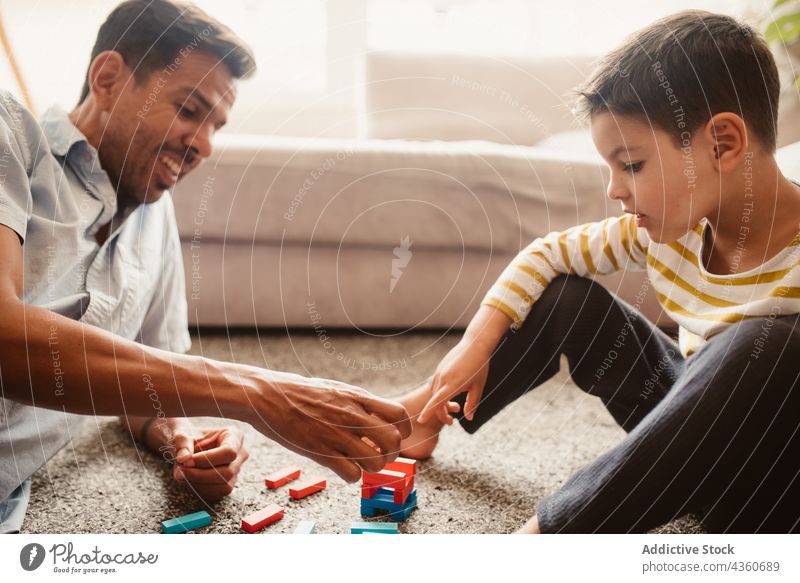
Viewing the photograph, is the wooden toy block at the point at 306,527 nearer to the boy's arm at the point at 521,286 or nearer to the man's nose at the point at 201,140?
the boy's arm at the point at 521,286

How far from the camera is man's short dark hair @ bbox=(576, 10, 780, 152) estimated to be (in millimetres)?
480

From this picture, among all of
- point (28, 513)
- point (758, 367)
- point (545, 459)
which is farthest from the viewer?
point (545, 459)

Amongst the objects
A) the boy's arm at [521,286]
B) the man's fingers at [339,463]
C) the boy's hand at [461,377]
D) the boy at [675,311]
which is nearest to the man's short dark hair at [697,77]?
the boy at [675,311]

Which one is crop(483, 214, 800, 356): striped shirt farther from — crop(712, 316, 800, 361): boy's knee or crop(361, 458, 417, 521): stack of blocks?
crop(361, 458, 417, 521): stack of blocks

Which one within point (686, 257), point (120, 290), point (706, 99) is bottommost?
point (120, 290)

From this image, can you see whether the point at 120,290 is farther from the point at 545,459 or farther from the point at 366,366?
the point at 545,459

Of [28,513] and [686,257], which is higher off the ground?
[686,257]

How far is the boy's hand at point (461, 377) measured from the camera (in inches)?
22.5

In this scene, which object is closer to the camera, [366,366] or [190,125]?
[190,125]

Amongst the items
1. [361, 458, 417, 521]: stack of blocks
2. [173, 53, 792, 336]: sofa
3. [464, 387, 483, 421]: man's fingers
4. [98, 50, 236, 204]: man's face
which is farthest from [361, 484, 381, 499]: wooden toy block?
[98, 50, 236, 204]: man's face

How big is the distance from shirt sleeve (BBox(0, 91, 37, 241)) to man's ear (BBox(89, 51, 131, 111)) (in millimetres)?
69

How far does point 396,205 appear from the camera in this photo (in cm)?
82

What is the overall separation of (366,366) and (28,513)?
0.37m

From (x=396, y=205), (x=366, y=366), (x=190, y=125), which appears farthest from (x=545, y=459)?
(x=190, y=125)
